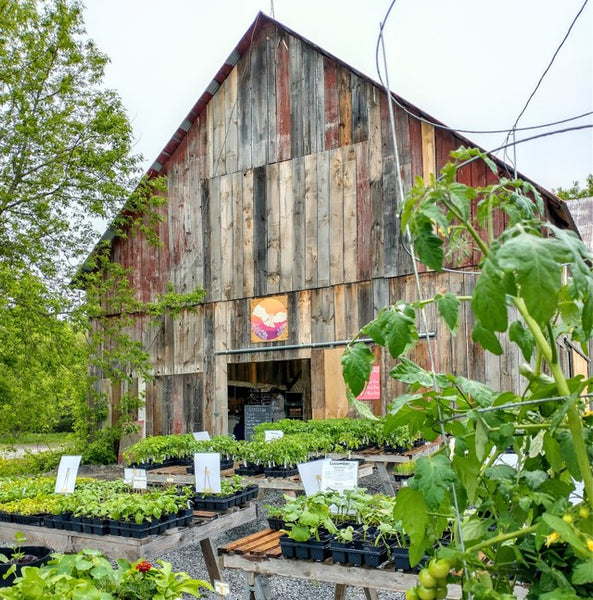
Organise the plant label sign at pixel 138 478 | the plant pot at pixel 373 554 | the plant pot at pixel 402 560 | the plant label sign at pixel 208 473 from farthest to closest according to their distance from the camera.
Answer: the plant label sign at pixel 138 478 → the plant label sign at pixel 208 473 → the plant pot at pixel 373 554 → the plant pot at pixel 402 560

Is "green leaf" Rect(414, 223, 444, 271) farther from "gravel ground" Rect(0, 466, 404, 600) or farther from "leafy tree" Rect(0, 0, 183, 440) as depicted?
"leafy tree" Rect(0, 0, 183, 440)

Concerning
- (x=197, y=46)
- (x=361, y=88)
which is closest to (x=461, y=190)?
(x=361, y=88)

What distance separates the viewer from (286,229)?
35.0ft

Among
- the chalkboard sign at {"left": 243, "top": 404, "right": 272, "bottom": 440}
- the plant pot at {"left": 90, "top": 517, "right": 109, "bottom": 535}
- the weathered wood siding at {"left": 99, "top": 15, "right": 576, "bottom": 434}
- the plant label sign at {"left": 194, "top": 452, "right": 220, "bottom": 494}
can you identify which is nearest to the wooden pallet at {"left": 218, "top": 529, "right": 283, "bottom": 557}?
the plant pot at {"left": 90, "top": 517, "right": 109, "bottom": 535}

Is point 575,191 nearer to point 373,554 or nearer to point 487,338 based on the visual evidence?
point 373,554

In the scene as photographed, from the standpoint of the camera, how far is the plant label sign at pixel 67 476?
5531 mm

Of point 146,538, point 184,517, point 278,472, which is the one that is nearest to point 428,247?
point 146,538

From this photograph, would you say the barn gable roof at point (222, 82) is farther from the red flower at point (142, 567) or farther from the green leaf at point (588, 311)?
the green leaf at point (588, 311)

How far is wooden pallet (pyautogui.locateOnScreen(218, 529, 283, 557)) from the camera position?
11.6 feet

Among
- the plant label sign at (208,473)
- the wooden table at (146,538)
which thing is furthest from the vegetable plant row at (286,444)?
the plant label sign at (208,473)

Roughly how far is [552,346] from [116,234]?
11353 millimetres

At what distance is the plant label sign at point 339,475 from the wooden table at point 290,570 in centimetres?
46

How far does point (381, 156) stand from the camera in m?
9.88

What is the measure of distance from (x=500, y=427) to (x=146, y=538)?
346 cm
